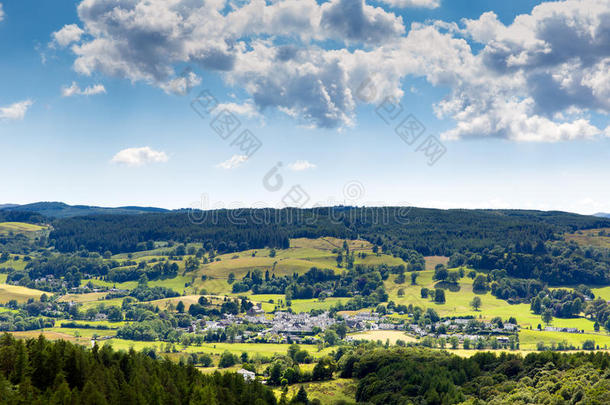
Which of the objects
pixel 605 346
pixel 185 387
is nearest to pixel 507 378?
pixel 185 387

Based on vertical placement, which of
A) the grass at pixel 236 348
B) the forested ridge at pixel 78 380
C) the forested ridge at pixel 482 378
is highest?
the forested ridge at pixel 78 380

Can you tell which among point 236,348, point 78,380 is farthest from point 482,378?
point 236,348

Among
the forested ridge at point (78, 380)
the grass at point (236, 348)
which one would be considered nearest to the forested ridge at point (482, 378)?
the forested ridge at point (78, 380)

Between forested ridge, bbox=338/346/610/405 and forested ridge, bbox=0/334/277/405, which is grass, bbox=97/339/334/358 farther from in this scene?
forested ridge, bbox=0/334/277/405

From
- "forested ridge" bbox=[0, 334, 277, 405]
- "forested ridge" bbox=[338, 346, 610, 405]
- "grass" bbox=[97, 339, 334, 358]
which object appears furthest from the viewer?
"grass" bbox=[97, 339, 334, 358]

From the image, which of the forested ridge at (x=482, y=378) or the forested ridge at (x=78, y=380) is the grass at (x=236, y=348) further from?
the forested ridge at (x=78, y=380)

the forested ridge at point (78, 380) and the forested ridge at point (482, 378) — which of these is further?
the forested ridge at point (482, 378)

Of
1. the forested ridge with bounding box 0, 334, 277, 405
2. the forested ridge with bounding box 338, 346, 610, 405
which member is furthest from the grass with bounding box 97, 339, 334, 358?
the forested ridge with bounding box 0, 334, 277, 405

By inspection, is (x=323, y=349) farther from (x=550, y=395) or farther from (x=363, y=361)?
(x=550, y=395)
